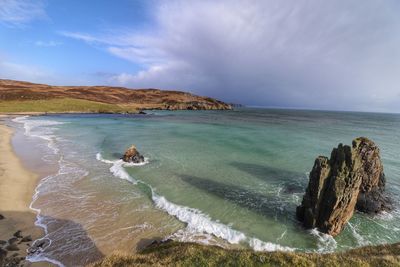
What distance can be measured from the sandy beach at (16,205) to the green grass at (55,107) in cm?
8469

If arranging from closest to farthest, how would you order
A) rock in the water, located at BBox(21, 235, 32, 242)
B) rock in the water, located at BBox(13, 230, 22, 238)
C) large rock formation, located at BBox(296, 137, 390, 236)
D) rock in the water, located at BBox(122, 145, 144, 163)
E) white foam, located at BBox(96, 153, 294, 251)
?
rock in the water, located at BBox(21, 235, 32, 242) < rock in the water, located at BBox(13, 230, 22, 238) < white foam, located at BBox(96, 153, 294, 251) < large rock formation, located at BBox(296, 137, 390, 236) < rock in the water, located at BBox(122, 145, 144, 163)

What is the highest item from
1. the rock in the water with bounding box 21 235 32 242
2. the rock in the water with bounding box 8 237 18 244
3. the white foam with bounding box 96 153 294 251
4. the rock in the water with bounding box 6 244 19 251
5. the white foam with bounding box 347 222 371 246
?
the white foam with bounding box 347 222 371 246

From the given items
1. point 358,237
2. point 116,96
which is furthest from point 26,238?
point 116,96

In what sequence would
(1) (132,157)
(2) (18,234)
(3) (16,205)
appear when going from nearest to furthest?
(2) (18,234) → (3) (16,205) → (1) (132,157)

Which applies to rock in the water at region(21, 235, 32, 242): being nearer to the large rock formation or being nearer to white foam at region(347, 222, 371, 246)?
the large rock formation

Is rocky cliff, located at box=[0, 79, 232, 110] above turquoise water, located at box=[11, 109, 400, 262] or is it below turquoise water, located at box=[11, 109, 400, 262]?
above

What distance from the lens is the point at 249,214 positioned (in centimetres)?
1498

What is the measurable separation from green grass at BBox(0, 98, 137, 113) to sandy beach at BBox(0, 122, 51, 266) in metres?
84.7

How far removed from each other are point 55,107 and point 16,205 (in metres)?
103

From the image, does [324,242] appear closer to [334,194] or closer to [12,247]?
[334,194]

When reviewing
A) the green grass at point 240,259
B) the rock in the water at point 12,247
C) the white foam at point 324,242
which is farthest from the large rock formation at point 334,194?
the rock in the water at point 12,247

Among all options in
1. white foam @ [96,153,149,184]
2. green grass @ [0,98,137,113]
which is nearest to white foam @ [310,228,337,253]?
white foam @ [96,153,149,184]

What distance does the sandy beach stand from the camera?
11312 mm

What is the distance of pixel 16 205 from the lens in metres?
15.3
